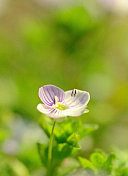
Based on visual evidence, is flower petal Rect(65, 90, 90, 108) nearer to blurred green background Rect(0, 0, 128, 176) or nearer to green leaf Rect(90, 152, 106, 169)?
green leaf Rect(90, 152, 106, 169)

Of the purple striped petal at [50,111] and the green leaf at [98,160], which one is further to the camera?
the green leaf at [98,160]

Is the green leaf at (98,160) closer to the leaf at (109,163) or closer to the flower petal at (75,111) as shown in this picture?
the leaf at (109,163)

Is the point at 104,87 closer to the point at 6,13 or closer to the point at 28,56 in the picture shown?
the point at 28,56

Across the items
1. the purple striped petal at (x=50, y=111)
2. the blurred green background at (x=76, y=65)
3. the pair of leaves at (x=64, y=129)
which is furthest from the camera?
the blurred green background at (x=76, y=65)

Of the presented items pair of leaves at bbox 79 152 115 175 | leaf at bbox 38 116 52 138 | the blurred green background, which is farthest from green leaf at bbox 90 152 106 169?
the blurred green background

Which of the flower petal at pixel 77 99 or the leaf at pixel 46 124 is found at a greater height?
the flower petal at pixel 77 99

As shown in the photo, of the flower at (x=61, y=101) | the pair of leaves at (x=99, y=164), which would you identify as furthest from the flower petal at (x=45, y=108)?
the pair of leaves at (x=99, y=164)
